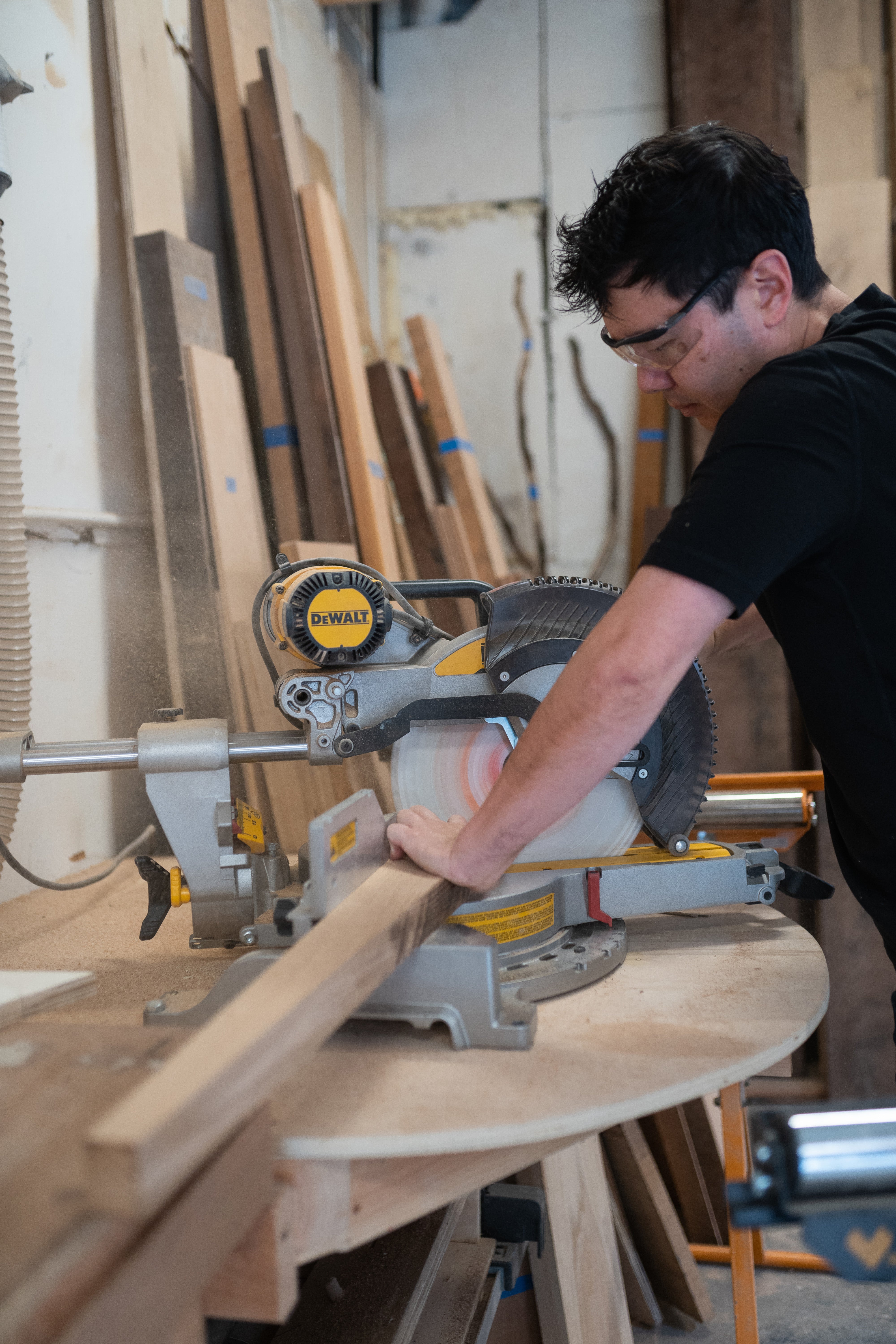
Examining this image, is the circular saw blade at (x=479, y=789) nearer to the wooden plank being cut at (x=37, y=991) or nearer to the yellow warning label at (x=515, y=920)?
the yellow warning label at (x=515, y=920)

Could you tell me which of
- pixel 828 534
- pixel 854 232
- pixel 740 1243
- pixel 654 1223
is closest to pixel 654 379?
pixel 828 534

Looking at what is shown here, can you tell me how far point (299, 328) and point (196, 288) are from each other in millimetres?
A: 395

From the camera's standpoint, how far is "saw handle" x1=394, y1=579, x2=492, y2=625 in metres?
1.34

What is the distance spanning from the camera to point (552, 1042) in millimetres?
903

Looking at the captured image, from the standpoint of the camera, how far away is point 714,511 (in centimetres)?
87

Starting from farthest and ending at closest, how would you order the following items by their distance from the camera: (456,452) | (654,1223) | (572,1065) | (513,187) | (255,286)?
1. (513,187)
2. (456,452)
3. (255,286)
4. (654,1223)
5. (572,1065)

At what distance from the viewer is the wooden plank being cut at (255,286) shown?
89.0 inches

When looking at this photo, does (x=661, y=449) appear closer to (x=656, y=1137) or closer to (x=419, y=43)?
(x=419, y=43)

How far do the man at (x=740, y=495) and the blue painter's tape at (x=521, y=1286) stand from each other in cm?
80

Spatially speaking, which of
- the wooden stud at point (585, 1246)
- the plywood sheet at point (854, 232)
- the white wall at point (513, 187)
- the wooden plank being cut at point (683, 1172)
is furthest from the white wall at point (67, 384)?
the plywood sheet at point (854, 232)

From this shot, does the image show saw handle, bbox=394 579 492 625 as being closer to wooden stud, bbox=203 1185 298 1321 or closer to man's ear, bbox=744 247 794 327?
man's ear, bbox=744 247 794 327

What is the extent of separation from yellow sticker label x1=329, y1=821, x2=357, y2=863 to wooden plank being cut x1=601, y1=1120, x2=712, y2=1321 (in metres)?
1.29

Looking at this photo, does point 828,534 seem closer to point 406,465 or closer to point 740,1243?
point 740,1243

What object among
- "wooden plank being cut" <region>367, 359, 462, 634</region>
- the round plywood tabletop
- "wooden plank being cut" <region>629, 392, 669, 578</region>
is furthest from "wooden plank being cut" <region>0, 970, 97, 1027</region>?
"wooden plank being cut" <region>629, 392, 669, 578</region>
